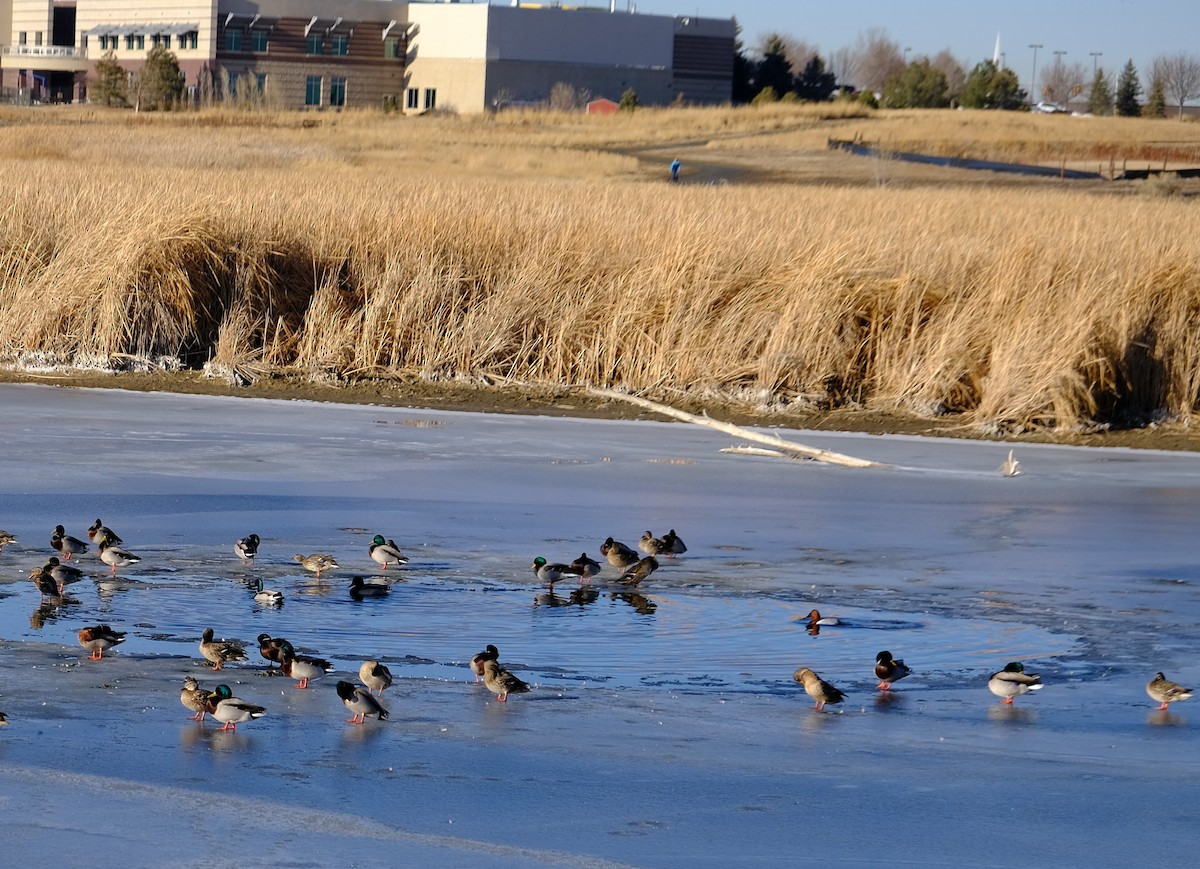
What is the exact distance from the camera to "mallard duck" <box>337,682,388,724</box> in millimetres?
5641

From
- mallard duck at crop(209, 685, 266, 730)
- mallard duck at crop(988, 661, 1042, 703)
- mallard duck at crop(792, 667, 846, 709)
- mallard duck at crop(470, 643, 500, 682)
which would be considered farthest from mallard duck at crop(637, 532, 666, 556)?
mallard duck at crop(209, 685, 266, 730)

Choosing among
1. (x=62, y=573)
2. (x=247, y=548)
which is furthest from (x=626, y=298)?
(x=62, y=573)

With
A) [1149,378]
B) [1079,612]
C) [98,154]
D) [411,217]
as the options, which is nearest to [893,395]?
[1149,378]

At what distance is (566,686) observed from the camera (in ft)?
21.1

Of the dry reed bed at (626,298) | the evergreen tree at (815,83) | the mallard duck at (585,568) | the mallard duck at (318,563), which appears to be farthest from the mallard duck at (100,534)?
the evergreen tree at (815,83)

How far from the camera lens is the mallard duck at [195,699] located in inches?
223

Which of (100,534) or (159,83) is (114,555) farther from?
(159,83)

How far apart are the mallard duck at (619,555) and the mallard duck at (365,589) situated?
118cm

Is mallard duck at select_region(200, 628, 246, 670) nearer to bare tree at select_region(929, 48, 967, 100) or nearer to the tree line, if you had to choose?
the tree line

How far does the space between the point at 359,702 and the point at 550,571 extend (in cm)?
239

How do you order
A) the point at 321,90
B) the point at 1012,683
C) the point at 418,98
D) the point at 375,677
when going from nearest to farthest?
1. the point at 375,677
2. the point at 1012,683
3. the point at 321,90
4. the point at 418,98

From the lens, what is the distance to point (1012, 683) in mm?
6059

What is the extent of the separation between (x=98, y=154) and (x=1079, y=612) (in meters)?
36.3

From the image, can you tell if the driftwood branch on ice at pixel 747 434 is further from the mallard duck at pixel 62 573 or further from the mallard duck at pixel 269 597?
the mallard duck at pixel 62 573
